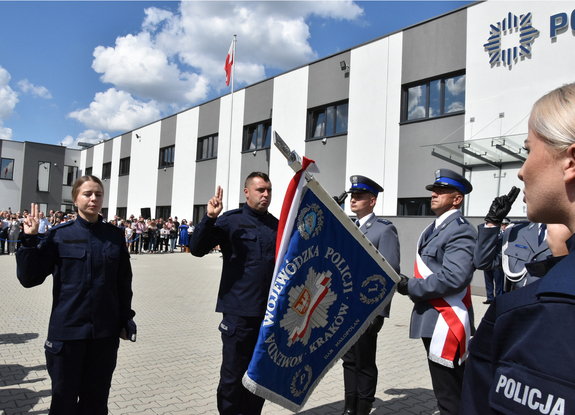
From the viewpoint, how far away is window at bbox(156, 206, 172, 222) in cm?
2775

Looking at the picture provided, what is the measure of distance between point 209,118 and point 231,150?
3221 mm

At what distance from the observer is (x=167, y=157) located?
28.5 m

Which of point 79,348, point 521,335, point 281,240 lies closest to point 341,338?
point 281,240

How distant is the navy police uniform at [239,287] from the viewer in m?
3.25

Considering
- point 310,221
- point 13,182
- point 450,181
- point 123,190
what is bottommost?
point 310,221

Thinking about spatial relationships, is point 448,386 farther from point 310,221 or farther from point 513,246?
point 513,246

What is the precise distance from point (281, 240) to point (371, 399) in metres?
2.15

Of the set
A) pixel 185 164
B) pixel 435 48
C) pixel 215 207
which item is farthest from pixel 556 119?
pixel 185 164

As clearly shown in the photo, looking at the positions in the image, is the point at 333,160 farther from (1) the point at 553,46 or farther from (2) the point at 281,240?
(2) the point at 281,240

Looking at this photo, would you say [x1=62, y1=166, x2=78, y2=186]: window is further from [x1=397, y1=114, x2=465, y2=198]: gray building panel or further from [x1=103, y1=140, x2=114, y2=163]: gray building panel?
[x1=397, y1=114, x2=465, y2=198]: gray building panel

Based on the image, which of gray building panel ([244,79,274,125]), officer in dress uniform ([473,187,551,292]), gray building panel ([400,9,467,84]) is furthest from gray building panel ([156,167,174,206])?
officer in dress uniform ([473,187,551,292])

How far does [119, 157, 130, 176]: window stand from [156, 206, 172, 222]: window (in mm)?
6254

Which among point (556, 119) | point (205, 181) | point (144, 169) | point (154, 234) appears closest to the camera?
point (556, 119)

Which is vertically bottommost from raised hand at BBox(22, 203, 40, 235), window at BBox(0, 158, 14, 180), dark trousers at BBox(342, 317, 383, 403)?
dark trousers at BBox(342, 317, 383, 403)
